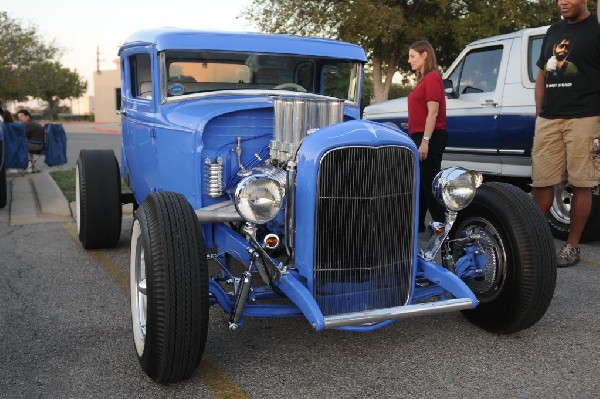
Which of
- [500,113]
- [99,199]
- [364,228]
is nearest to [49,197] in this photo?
[99,199]

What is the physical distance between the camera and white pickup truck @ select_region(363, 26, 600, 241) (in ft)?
19.8

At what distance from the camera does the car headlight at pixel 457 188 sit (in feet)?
11.0

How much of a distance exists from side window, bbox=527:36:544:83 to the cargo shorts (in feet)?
4.73

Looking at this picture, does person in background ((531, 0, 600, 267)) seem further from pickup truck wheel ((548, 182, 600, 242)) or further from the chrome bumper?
the chrome bumper

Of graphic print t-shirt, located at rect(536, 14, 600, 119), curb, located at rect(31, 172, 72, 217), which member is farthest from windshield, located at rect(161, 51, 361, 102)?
curb, located at rect(31, 172, 72, 217)

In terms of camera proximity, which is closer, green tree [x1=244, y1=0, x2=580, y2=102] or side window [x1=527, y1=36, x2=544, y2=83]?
side window [x1=527, y1=36, x2=544, y2=83]

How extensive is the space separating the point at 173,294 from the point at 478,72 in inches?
202

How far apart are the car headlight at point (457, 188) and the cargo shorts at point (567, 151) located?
5.90ft

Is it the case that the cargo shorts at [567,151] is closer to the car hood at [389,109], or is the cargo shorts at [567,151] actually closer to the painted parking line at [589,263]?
the painted parking line at [589,263]

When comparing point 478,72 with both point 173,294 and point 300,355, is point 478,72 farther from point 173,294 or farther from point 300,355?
point 173,294

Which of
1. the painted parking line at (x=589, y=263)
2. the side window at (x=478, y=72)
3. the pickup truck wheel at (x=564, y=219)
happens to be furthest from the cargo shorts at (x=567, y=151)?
the side window at (x=478, y=72)

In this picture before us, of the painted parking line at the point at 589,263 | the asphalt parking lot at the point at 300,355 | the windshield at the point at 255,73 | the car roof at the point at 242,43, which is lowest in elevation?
the painted parking line at the point at 589,263

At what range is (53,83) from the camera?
150 feet

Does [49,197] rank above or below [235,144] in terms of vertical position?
below
